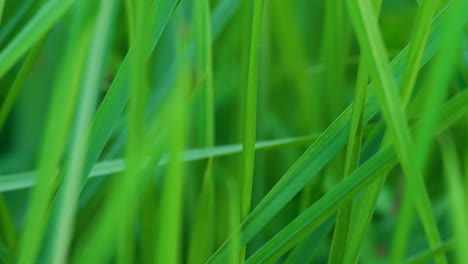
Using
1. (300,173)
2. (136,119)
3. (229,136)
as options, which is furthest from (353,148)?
(229,136)

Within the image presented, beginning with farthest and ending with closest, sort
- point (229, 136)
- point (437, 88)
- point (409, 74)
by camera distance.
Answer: point (229, 136), point (409, 74), point (437, 88)

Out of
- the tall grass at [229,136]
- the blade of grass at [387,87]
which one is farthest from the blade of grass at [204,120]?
the blade of grass at [387,87]

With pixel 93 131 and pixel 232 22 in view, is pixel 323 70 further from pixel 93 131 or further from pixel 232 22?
pixel 93 131

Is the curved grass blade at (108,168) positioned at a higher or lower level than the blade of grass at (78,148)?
lower

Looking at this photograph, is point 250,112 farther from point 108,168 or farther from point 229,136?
point 229,136

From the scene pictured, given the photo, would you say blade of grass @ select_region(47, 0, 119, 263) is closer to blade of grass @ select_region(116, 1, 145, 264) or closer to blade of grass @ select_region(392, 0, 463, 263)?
blade of grass @ select_region(116, 1, 145, 264)

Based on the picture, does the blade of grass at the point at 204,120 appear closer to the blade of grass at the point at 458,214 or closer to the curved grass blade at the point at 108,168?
the curved grass blade at the point at 108,168

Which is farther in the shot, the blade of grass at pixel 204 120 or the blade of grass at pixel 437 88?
the blade of grass at pixel 204 120

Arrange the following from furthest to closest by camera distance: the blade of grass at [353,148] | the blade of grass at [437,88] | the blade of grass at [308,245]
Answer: the blade of grass at [308,245], the blade of grass at [353,148], the blade of grass at [437,88]

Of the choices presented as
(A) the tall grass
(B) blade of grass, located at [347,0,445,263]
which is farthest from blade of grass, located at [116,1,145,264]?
(B) blade of grass, located at [347,0,445,263]
